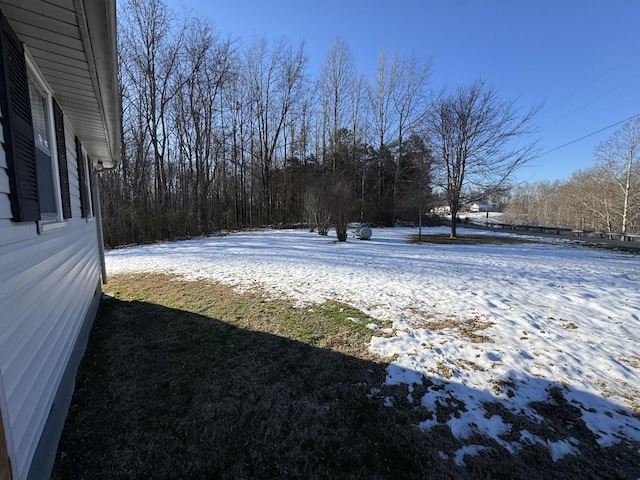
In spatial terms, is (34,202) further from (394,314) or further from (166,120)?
(166,120)

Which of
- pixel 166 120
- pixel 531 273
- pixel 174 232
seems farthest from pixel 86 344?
pixel 166 120

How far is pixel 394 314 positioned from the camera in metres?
4.16

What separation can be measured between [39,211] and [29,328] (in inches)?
32.2

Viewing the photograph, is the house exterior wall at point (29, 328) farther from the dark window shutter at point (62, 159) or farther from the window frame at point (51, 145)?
the dark window shutter at point (62, 159)

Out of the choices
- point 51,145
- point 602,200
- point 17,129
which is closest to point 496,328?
point 17,129

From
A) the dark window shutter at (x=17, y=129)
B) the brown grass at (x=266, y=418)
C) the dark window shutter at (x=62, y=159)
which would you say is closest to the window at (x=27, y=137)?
the dark window shutter at (x=17, y=129)

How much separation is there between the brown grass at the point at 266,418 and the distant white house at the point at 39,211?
0.33m

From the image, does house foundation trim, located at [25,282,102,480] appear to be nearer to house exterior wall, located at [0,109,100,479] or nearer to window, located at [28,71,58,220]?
house exterior wall, located at [0,109,100,479]

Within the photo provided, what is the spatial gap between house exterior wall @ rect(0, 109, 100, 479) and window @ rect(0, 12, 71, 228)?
0.08 m

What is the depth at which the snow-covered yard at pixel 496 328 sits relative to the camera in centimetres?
222

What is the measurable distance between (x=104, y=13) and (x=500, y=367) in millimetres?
4235

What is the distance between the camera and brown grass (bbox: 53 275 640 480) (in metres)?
1.77

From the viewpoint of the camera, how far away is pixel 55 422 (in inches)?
76.7

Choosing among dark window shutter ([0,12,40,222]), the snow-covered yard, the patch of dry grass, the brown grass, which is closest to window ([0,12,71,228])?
dark window shutter ([0,12,40,222])
